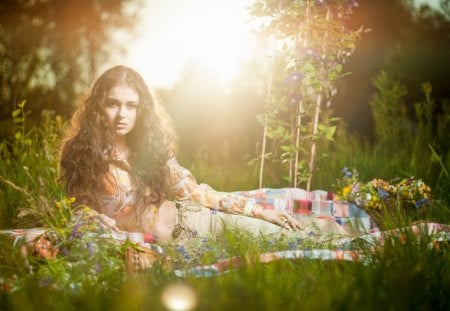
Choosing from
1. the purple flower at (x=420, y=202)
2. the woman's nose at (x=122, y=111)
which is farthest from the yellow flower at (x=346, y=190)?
the woman's nose at (x=122, y=111)

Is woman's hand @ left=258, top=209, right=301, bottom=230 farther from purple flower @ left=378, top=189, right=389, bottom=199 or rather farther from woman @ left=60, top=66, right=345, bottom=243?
purple flower @ left=378, top=189, right=389, bottom=199

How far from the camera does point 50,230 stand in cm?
242

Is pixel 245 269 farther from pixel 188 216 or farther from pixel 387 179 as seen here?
pixel 387 179

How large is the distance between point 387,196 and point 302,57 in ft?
4.80

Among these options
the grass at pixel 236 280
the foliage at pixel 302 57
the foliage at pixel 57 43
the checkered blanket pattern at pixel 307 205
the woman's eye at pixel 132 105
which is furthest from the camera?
the foliage at pixel 57 43

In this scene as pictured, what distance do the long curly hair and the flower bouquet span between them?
56.5 inches

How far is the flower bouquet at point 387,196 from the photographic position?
3701mm

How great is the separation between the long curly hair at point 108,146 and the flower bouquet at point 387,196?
56.5 inches

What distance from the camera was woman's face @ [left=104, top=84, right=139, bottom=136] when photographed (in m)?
3.29

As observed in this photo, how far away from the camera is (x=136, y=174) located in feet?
11.2

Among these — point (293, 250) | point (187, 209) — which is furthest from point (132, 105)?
point (293, 250)

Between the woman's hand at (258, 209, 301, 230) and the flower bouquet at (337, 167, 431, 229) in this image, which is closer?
the woman's hand at (258, 209, 301, 230)

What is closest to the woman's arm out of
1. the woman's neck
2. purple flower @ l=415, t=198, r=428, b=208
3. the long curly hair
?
the long curly hair

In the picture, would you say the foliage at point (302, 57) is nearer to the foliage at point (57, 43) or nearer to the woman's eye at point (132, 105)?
the woman's eye at point (132, 105)
